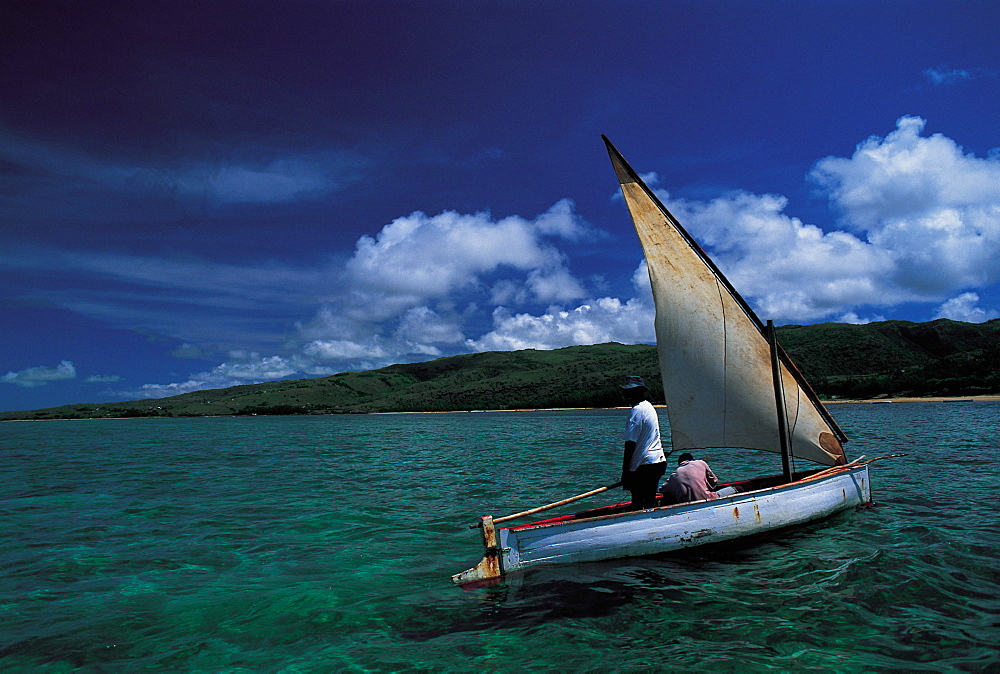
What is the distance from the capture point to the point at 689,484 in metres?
12.0

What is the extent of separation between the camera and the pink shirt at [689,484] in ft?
39.4

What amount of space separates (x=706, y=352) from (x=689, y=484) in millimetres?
3643

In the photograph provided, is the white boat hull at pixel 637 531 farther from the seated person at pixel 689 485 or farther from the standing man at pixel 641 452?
the standing man at pixel 641 452

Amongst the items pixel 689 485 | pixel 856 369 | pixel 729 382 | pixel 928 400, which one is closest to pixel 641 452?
pixel 689 485

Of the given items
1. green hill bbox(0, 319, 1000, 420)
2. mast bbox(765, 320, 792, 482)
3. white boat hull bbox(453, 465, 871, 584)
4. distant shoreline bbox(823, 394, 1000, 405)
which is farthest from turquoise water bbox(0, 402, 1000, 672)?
green hill bbox(0, 319, 1000, 420)

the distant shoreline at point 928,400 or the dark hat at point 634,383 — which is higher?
the dark hat at point 634,383

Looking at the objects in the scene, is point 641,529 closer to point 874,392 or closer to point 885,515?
point 885,515

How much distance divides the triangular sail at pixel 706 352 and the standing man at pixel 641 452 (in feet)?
9.63

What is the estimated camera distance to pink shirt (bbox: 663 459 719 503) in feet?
39.4

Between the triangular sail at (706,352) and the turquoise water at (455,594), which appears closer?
the turquoise water at (455,594)

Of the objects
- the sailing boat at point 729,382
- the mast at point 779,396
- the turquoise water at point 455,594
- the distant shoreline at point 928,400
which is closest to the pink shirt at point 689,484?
the sailing boat at point 729,382

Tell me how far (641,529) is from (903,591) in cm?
446

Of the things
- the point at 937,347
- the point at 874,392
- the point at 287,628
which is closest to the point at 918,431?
the point at 287,628

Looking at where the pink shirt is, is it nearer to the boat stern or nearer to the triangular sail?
the triangular sail
